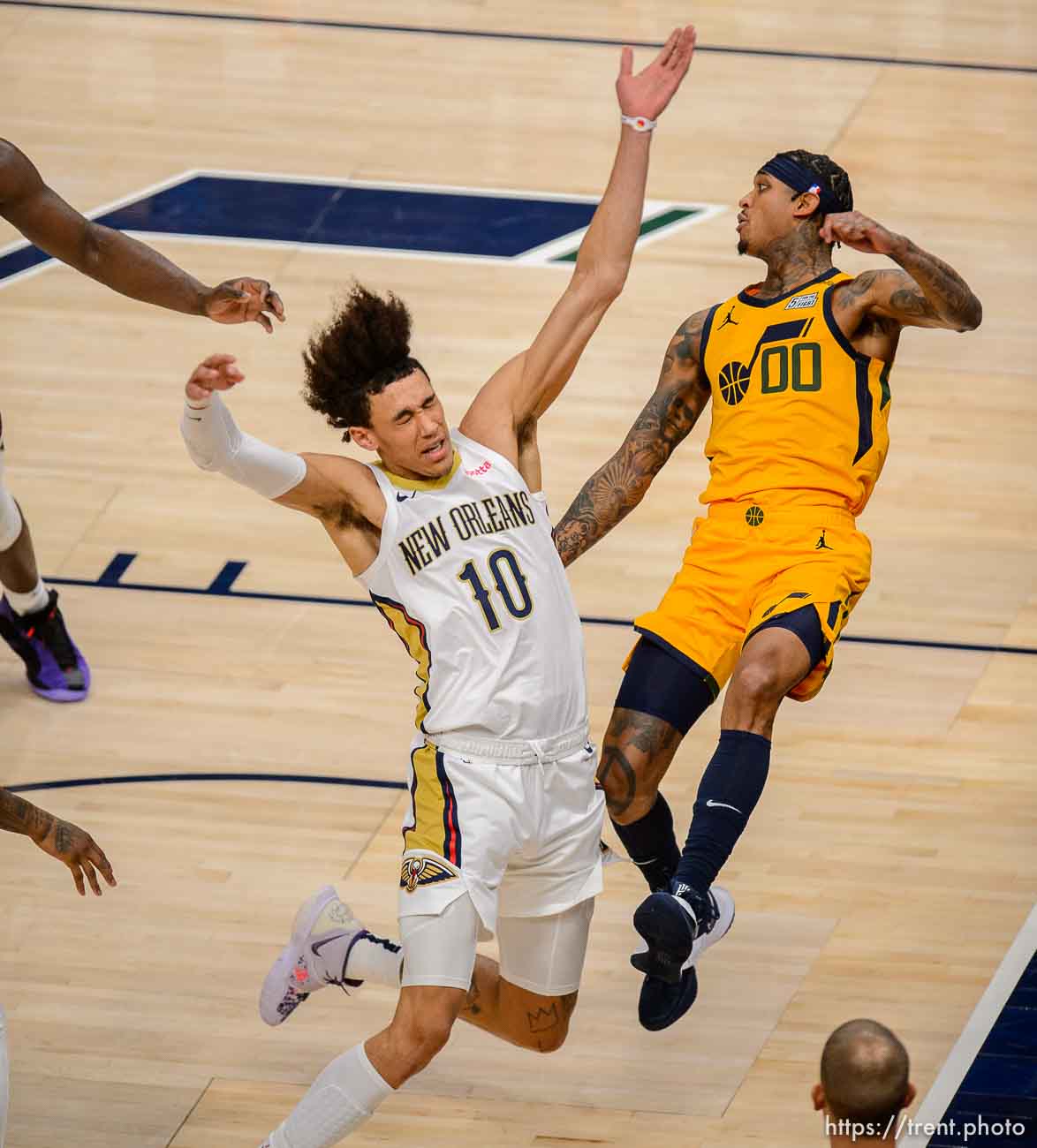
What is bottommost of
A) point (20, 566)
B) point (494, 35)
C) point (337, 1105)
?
point (494, 35)

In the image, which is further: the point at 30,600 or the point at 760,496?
the point at 30,600

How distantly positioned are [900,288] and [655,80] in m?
1.03

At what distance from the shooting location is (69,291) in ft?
Answer: 37.3

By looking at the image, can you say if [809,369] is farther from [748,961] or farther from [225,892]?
[225,892]

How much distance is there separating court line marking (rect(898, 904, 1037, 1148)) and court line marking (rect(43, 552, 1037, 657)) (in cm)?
168

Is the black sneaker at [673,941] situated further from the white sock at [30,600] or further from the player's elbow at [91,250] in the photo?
the white sock at [30,600]

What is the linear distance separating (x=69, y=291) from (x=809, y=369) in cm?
587

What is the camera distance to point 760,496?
21.4ft

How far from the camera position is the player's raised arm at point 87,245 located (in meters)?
6.50

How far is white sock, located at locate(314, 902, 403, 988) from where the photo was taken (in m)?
6.09

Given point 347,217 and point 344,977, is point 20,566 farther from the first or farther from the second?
point 347,217

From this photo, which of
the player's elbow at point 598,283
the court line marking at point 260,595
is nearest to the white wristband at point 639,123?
the player's elbow at point 598,283

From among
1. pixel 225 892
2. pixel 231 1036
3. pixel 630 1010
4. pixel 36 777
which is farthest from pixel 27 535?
pixel 630 1010

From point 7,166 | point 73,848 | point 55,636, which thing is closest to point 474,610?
point 73,848
